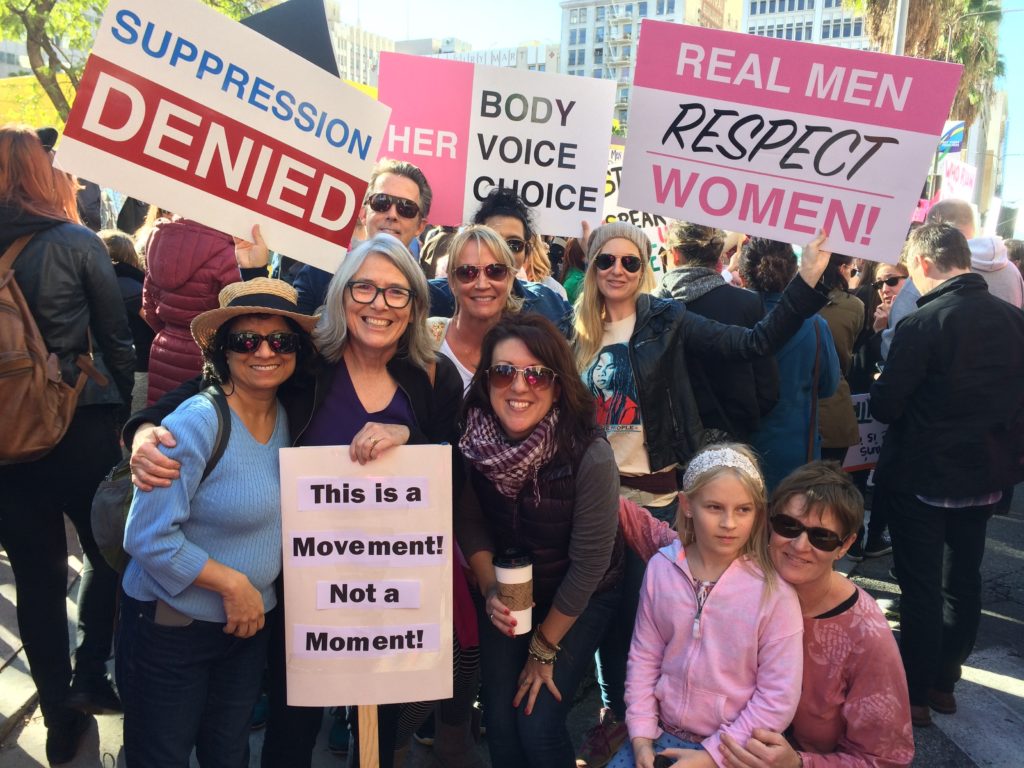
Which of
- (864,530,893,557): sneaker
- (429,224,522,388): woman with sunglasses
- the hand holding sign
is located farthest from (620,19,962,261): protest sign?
(864,530,893,557): sneaker

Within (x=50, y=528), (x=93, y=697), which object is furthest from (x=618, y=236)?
(x=93, y=697)

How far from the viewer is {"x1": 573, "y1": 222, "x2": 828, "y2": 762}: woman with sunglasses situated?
3.12m

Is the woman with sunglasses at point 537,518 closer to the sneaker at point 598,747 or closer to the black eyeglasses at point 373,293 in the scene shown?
the black eyeglasses at point 373,293

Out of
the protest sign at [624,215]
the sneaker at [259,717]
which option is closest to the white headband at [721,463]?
the sneaker at [259,717]

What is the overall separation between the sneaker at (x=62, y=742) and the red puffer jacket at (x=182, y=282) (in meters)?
1.29

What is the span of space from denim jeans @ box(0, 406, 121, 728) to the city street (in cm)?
24

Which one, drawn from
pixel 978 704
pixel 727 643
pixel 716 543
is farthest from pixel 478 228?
pixel 978 704

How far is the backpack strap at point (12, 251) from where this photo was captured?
2.86 metres

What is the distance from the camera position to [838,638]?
238cm

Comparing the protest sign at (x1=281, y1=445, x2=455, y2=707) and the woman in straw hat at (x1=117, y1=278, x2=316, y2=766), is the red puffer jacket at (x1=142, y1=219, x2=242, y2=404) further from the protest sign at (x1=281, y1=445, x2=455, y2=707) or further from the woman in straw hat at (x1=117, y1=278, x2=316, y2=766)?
the protest sign at (x1=281, y1=445, x2=455, y2=707)

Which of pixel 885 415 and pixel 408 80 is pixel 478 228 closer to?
pixel 408 80

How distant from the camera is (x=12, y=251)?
113 inches

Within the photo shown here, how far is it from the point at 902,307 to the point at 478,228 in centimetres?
291

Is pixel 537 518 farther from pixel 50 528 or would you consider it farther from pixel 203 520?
pixel 50 528
